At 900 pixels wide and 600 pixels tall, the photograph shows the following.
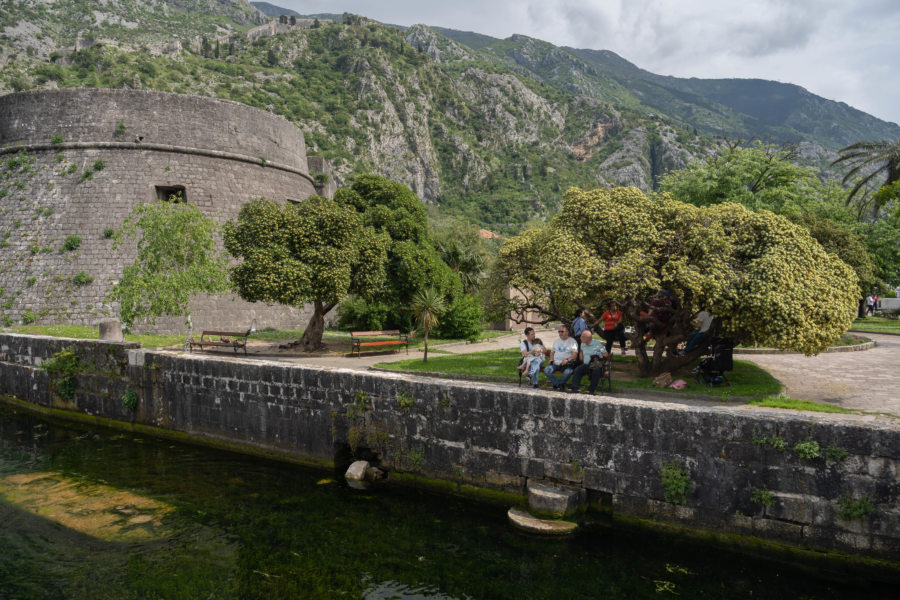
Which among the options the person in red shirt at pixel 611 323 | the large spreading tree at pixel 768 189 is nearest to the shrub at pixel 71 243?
the person in red shirt at pixel 611 323

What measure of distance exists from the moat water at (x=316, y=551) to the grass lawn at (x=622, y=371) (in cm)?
411

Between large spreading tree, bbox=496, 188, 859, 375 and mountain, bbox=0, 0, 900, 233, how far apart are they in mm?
52846

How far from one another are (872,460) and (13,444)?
14.4 metres

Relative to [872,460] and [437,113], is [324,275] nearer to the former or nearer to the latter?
A: [872,460]

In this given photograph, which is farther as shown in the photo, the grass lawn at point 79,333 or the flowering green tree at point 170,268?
the grass lawn at point 79,333

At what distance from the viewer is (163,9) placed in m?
104

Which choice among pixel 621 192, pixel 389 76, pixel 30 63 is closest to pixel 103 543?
pixel 621 192

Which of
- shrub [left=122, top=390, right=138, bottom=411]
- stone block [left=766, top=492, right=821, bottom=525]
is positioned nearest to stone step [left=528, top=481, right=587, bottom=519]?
stone block [left=766, top=492, right=821, bottom=525]

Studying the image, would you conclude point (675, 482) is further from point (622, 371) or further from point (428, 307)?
point (428, 307)

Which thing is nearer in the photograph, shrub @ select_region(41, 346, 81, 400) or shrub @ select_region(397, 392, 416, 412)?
shrub @ select_region(397, 392, 416, 412)

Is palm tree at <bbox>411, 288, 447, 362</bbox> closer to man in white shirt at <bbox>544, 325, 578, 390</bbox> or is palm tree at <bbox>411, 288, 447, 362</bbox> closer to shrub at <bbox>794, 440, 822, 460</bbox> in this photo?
man in white shirt at <bbox>544, 325, 578, 390</bbox>

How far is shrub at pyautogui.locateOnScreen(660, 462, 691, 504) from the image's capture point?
253 inches

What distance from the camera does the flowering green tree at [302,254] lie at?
15.9 meters

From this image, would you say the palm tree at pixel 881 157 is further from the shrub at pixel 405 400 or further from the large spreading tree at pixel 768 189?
the shrub at pixel 405 400
